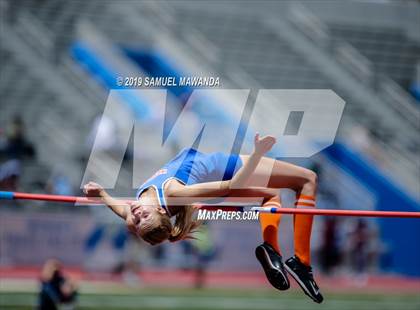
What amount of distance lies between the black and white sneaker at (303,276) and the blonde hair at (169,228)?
2.24 ft

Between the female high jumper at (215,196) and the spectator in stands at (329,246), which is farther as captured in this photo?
the spectator in stands at (329,246)

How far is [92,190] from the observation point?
7.12m

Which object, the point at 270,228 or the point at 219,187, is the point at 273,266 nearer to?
the point at 270,228

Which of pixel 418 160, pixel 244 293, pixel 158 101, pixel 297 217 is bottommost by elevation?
pixel 297 217

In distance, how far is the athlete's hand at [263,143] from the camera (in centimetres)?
625

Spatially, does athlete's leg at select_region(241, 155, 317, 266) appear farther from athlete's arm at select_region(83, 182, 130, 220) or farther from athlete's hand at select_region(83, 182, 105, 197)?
athlete's hand at select_region(83, 182, 105, 197)

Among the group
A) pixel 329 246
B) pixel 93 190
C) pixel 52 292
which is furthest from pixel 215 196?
pixel 329 246

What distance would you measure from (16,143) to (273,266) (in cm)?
660

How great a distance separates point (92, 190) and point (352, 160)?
837cm

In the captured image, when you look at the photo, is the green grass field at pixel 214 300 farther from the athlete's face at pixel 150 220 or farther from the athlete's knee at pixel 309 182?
the athlete's knee at pixel 309 182

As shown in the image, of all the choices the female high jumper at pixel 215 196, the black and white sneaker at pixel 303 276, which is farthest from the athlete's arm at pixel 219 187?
the black and white sneaker at pixel 303 276

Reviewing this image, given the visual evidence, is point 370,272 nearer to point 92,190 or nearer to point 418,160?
point 418,160

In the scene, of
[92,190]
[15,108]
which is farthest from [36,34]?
[92,190]

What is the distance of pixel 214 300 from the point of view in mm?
13102
